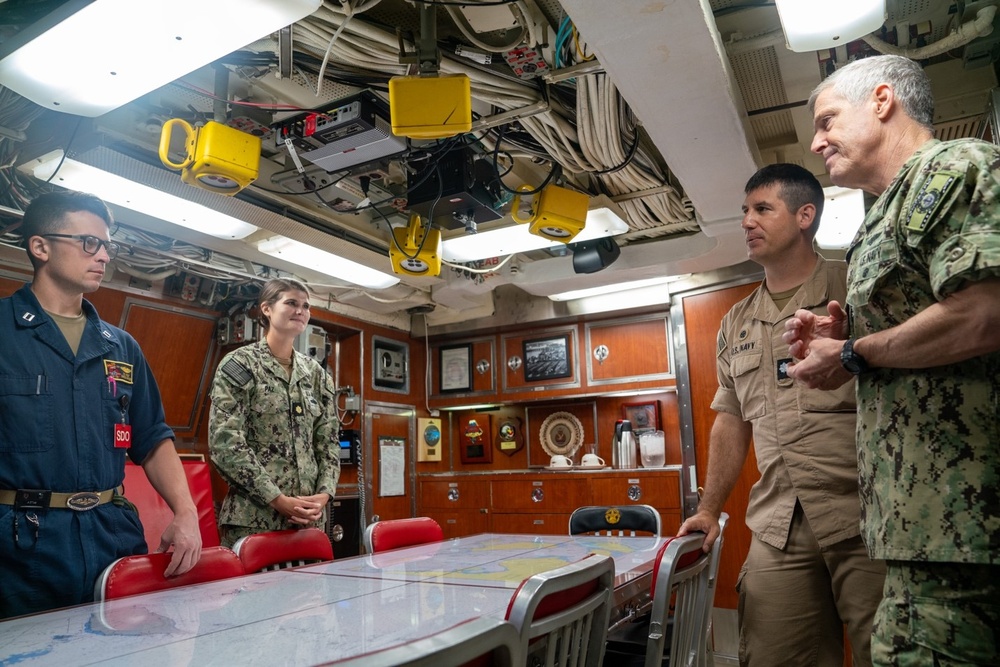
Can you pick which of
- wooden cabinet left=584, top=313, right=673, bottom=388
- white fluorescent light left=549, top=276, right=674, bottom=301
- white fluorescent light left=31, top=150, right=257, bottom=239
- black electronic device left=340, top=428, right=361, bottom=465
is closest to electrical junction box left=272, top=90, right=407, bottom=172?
white fluorescent light left=31, top=150, right=257, bottom=239

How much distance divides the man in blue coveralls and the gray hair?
2.07 m

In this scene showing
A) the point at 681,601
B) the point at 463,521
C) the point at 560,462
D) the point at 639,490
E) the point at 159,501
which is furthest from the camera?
the point at 463,521

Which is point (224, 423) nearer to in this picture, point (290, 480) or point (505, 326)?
point (290, 480)

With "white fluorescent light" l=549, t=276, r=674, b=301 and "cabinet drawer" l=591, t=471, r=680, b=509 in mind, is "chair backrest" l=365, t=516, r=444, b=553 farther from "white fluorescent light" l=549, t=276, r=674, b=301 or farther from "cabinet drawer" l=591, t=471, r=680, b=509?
"white fluorescent light" l=549, t=276, r=674, b=301

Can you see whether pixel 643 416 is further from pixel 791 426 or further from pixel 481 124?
pixel 791 426

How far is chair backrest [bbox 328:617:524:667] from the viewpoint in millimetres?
654

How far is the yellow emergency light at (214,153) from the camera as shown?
286 cm

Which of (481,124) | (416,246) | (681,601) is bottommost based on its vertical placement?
(681,601)

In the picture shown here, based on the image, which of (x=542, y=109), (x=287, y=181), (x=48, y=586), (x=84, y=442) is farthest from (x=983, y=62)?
(x=48, y=586)

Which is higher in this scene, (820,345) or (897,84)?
(897,84)

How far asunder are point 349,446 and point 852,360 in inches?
189

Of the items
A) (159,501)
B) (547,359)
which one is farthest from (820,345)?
(547,359)

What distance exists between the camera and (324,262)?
4.60 metres

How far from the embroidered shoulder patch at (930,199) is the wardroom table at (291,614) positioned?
3.53 ft
